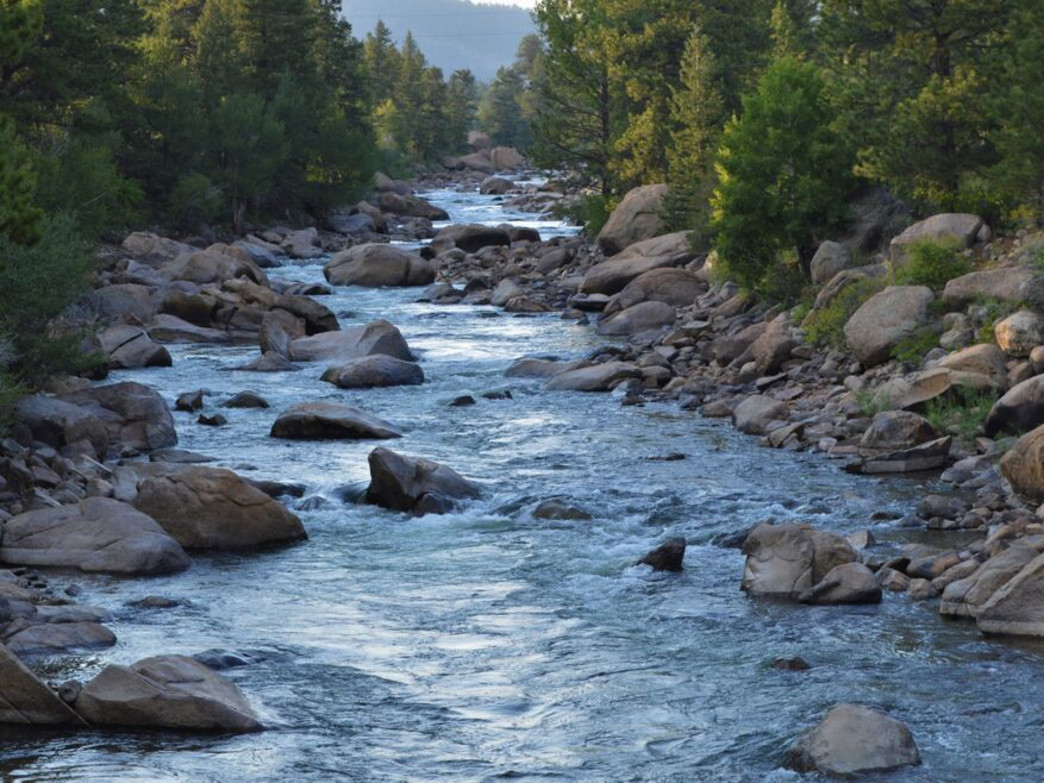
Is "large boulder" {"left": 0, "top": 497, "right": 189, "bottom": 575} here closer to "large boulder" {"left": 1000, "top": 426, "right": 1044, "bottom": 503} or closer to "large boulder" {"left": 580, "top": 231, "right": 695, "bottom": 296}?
"large boulder" {"left": 1000, "top": 426, "right": 1044, "bottom": 503}

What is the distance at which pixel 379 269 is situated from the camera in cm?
4303

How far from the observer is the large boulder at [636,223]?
4184cm

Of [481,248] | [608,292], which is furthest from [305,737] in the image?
[481,248]

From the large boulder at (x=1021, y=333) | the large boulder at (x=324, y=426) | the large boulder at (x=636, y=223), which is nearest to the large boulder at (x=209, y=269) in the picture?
the large boulder at (x=636, y=223)

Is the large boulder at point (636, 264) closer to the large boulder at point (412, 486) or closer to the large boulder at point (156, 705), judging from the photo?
the large boulder at point (412, 486)

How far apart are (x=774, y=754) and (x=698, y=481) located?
8.71m

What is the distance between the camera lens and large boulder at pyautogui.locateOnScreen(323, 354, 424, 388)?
26.7m

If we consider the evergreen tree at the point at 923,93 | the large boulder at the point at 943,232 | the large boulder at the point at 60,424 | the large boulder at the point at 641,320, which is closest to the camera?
the large boulder at the point at 60,424

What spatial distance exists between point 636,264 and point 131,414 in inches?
755

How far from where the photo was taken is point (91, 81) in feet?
133

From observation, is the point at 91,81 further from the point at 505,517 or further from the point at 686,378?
the point at 505,517

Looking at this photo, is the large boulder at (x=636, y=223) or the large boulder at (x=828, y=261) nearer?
the large boulder at (x=828, y=261)

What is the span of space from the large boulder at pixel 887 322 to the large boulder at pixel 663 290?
10.4 metres

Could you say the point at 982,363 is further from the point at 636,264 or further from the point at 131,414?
the point at 636,264
